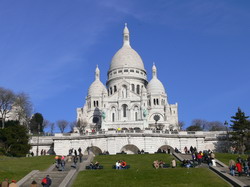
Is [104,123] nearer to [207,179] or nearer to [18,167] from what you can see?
[18,167]

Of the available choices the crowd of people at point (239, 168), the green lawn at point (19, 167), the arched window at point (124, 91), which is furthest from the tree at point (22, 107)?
the crowd of people at point (239, 168)

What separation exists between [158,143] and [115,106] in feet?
107

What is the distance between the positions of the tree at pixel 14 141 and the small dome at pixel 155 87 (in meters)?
54.7

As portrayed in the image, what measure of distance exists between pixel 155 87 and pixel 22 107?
1526 inches

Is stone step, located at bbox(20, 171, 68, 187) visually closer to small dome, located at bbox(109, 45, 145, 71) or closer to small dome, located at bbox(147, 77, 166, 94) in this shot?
small dome, located at bbox(147, 77, 166, 94)

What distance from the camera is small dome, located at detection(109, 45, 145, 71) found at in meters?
111

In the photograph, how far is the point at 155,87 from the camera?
107 metres

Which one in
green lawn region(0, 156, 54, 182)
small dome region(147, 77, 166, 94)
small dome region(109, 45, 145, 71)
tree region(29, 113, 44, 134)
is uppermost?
small dome region(109, 45, 145, 71)

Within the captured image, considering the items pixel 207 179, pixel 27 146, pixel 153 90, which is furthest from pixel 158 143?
pixel 153 90

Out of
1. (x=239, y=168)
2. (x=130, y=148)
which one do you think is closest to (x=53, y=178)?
(x=239, y=168)

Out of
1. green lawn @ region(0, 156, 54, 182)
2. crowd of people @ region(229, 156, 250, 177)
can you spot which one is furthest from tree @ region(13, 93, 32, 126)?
crowd of people @ region(229, 156, 250, 177)

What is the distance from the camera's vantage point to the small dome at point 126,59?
111 meters

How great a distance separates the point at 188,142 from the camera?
66062mm

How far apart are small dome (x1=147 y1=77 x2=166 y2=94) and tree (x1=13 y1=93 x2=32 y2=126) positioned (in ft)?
115
